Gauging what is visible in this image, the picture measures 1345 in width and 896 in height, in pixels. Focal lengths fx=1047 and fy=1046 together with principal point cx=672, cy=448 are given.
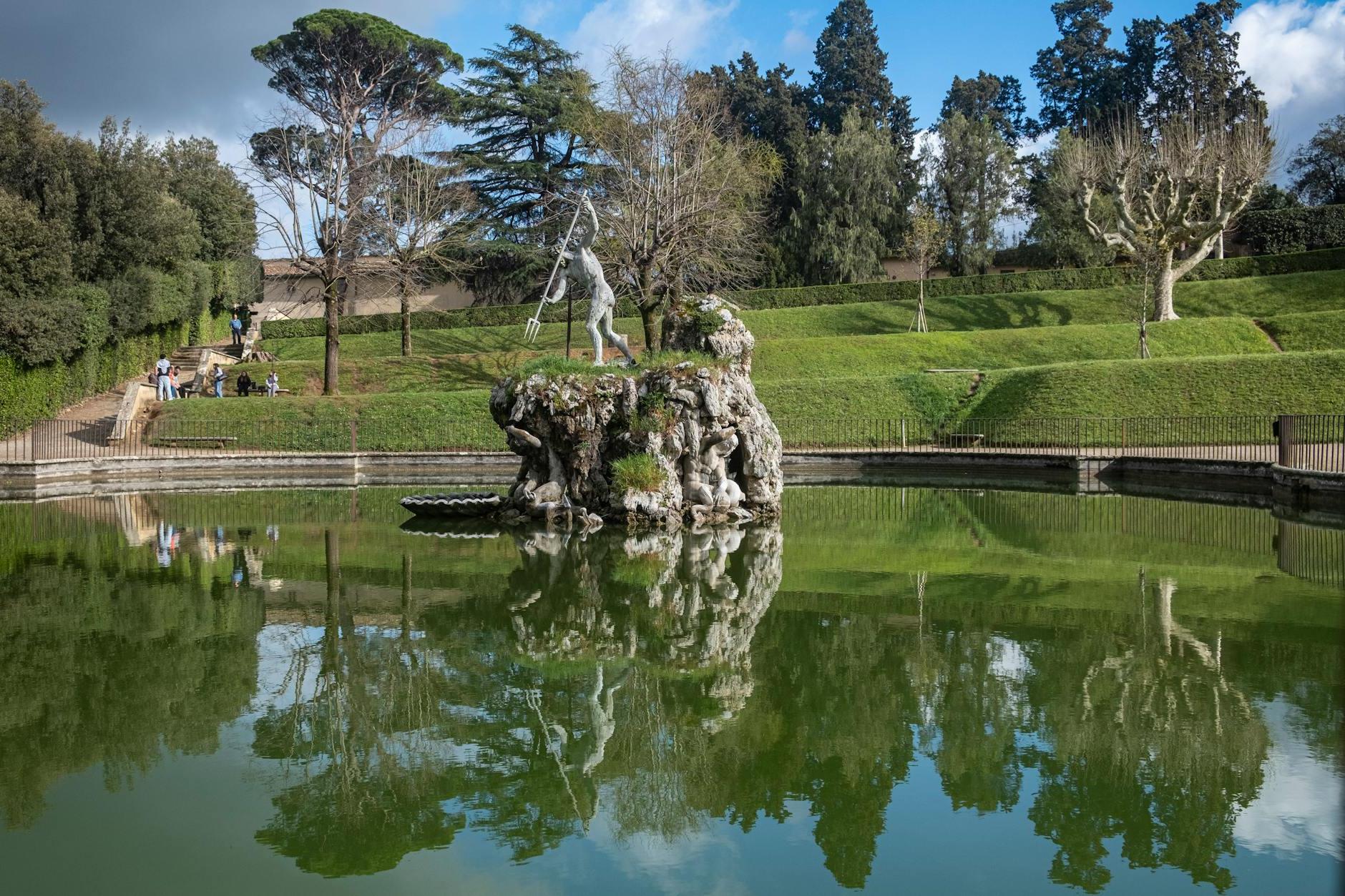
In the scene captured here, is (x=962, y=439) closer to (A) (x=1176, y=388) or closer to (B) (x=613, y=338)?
(A) (x=1176, y=388)

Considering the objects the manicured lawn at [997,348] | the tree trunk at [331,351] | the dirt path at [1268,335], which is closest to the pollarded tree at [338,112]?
the tree trunk at [331,351]

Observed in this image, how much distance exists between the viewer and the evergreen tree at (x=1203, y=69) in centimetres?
5681

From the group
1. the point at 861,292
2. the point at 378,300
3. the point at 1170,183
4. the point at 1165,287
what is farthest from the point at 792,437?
the point at 378,300

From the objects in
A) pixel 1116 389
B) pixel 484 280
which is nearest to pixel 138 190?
pixel 484 280

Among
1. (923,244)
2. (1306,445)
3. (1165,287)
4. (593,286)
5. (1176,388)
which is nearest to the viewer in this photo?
(593,286)

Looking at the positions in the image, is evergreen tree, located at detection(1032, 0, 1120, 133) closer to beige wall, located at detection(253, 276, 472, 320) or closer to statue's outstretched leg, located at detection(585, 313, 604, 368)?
beige wall, located at detection(253, 276, 472, 320)

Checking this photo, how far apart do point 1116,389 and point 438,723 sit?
86.4 feet

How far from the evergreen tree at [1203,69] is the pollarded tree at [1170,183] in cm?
1565

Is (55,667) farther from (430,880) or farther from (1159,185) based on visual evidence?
(1159,185)

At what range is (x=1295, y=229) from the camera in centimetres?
4594

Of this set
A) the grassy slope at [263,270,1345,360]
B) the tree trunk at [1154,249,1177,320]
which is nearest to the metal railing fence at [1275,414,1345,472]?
the tree trunk at [1154,249,1177,320]

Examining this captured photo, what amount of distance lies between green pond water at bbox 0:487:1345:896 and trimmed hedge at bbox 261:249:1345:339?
3253 cm

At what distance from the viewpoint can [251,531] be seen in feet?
55.6

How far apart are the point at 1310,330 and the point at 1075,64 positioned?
123ft
